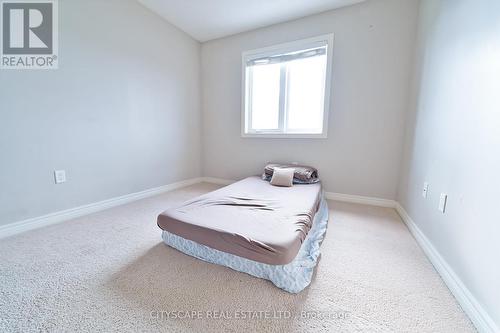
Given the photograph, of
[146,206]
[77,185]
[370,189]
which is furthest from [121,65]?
[370,189]

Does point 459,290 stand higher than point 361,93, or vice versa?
point 361,93

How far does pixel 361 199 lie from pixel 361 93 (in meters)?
1.31

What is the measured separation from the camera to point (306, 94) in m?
2.84

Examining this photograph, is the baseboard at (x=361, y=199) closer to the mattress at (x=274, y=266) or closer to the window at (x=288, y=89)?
the window at (x=288, y=89)

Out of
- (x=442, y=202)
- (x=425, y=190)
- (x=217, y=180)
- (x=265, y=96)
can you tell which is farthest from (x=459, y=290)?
(x=217, y=180)

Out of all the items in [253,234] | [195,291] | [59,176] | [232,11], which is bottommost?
[195,291]

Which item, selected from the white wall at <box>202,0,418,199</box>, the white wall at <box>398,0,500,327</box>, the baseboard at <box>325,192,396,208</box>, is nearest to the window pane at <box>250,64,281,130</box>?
the white wall at <box>202,0,418,199</box>

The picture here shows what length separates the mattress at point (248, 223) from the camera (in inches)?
46.8

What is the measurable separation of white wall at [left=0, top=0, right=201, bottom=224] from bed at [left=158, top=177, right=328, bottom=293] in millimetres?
1372

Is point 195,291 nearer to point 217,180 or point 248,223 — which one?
point 248,223

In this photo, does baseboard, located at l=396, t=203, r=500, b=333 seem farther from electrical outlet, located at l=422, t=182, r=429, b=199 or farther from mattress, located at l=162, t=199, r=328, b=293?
mattress, located at l=162, t=199, r=328, b=293

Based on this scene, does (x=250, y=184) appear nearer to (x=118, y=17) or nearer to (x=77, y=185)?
(x=77, y=185)

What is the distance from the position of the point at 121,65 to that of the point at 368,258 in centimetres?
318

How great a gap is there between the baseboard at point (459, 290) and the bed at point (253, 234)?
0.74 m
